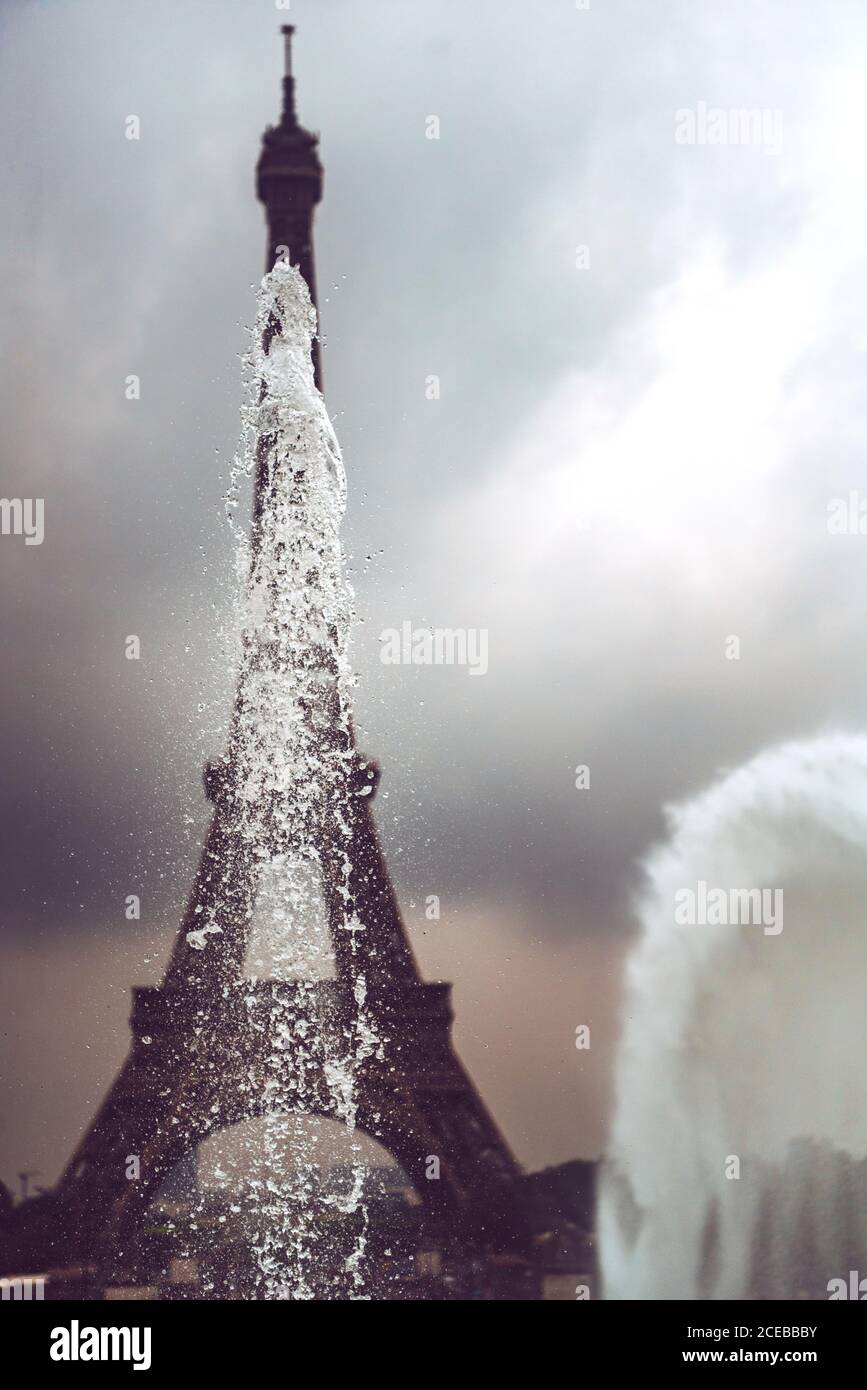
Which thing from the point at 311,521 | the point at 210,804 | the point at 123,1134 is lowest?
the point at 123,1134

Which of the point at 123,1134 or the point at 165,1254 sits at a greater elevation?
the point at 123,1134

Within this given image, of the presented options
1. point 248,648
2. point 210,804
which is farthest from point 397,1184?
point 248,648
